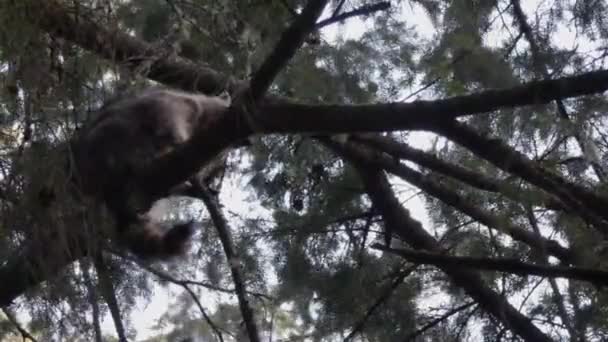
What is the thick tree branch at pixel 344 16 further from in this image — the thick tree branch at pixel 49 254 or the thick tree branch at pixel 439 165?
the thick tree branch at pixel 49 254

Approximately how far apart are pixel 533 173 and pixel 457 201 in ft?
2.40

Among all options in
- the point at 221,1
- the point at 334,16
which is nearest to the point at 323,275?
the point at 334,16

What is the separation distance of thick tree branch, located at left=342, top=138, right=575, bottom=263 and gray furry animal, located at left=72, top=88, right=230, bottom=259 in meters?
0.64

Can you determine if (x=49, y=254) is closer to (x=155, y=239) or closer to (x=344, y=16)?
(x=344, y=16)

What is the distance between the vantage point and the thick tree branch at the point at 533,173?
2.32 meters

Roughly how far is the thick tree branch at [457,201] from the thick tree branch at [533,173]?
14 centimetres

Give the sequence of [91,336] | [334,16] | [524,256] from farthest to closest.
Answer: [524,256], [334,16], [91,336]

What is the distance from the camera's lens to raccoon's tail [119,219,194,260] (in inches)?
115

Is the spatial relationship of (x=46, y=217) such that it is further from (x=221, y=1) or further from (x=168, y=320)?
(x=168, y=320)

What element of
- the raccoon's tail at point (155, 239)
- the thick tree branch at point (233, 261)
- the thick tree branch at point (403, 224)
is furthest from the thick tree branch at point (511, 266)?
the thick tree branch at point (233, 261)

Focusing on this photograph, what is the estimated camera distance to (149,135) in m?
3.25

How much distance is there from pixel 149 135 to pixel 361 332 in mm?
1107

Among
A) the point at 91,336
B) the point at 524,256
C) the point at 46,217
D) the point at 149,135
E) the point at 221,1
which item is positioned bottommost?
the point at 91,336

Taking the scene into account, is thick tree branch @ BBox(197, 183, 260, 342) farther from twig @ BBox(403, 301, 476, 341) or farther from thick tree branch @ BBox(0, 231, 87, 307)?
thick tree branch @ BBox(0, 231, 87, 307)
